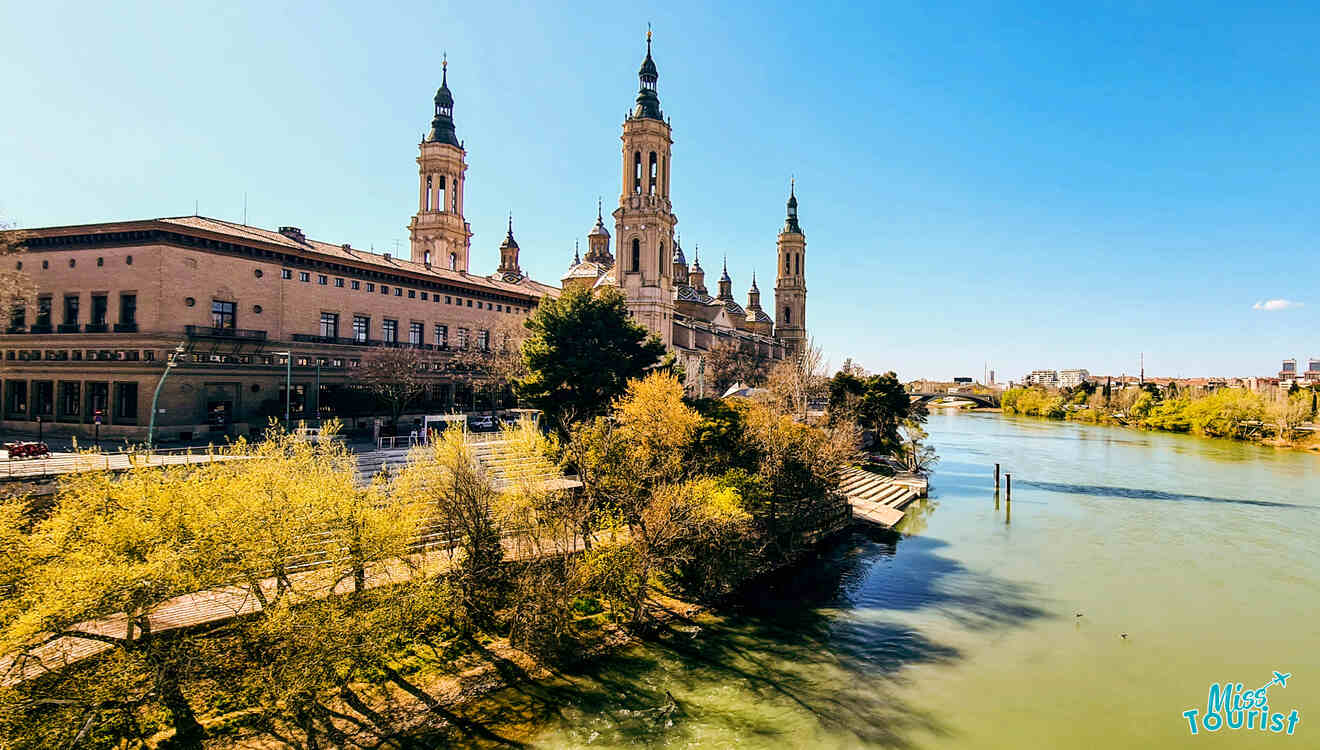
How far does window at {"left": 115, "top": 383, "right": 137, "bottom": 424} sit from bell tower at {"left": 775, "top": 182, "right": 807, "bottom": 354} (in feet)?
269

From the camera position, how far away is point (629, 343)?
32188 millimetres

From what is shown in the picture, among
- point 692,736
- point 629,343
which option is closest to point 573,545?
point 692,736

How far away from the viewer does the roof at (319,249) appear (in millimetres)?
33469

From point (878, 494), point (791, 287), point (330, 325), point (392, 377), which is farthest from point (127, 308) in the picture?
point (791, 287)

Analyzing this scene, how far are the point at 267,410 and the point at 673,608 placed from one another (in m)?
28.3

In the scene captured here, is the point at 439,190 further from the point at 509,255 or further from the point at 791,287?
the point at 791,287

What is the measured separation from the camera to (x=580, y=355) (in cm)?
3005

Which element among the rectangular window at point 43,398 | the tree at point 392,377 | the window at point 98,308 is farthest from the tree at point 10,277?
the tree at point 392,377

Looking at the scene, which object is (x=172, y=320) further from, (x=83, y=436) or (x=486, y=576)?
(x=486, y=576)

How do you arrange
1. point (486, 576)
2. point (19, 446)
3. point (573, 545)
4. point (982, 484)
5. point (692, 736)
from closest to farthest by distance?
point (692, 736)
point (486, 576)
point (573, 545)
point (19, 446)
point (982, 484)

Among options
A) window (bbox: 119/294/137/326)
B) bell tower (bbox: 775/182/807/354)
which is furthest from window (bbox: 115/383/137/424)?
bell tower (bbox: 775/182/807/354)

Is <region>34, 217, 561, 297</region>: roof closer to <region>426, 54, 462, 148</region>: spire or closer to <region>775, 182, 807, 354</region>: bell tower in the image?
<region>426, 54, 462, 148</region>: spire

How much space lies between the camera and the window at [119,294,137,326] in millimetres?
32406

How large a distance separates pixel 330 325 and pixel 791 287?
73508 millimetres
